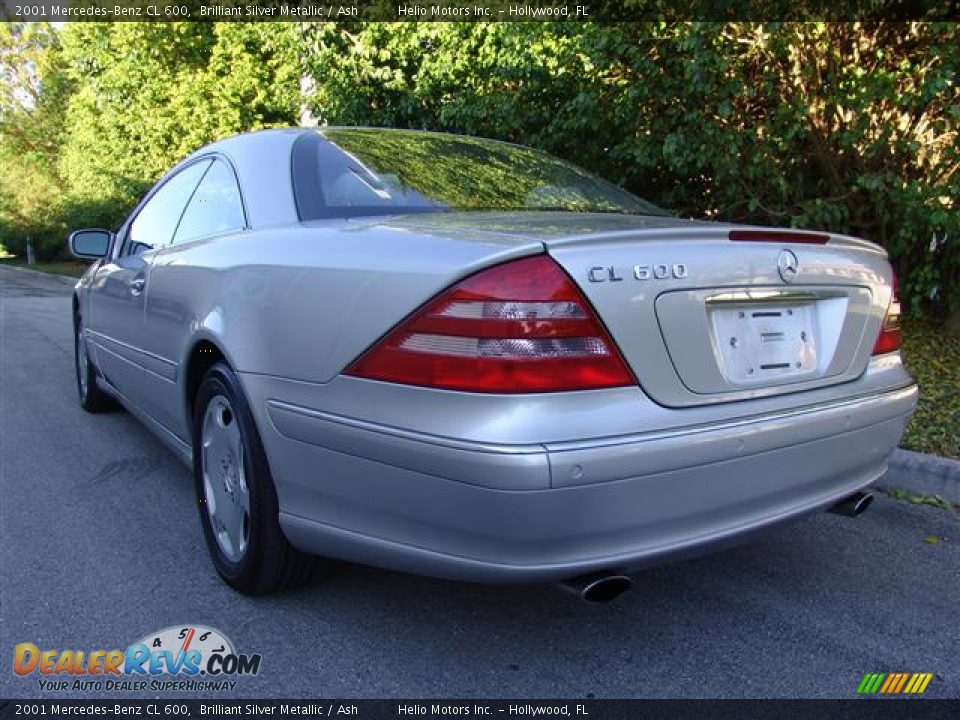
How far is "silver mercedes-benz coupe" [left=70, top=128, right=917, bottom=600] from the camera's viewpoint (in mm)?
1803

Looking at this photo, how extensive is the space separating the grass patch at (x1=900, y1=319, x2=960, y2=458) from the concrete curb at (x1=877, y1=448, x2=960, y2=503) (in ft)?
0.71

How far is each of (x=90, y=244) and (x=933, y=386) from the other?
526 centimetres

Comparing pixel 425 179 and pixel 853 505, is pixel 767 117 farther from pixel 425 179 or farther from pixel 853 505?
pixel 853 505

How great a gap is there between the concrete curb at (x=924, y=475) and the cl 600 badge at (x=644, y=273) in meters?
2.40

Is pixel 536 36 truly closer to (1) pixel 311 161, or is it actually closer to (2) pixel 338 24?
(2) pixel 338 24

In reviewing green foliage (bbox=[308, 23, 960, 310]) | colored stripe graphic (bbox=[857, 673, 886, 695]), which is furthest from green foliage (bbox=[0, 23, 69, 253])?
colored stripe graphic (bbox=[857, 673, 886, 695])

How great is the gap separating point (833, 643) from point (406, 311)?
1.64 metres

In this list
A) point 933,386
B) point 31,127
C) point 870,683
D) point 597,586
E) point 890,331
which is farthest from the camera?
point 31,127

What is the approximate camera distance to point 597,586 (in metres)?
1.87

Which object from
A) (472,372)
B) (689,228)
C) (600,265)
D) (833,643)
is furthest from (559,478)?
(833,643)

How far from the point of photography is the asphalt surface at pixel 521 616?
7.11 ft

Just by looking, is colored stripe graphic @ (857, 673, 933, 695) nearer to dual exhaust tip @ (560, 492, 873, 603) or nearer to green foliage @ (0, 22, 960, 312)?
dual exhaust tip @ (560, 492, 873, 603)

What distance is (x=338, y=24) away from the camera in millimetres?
7668
